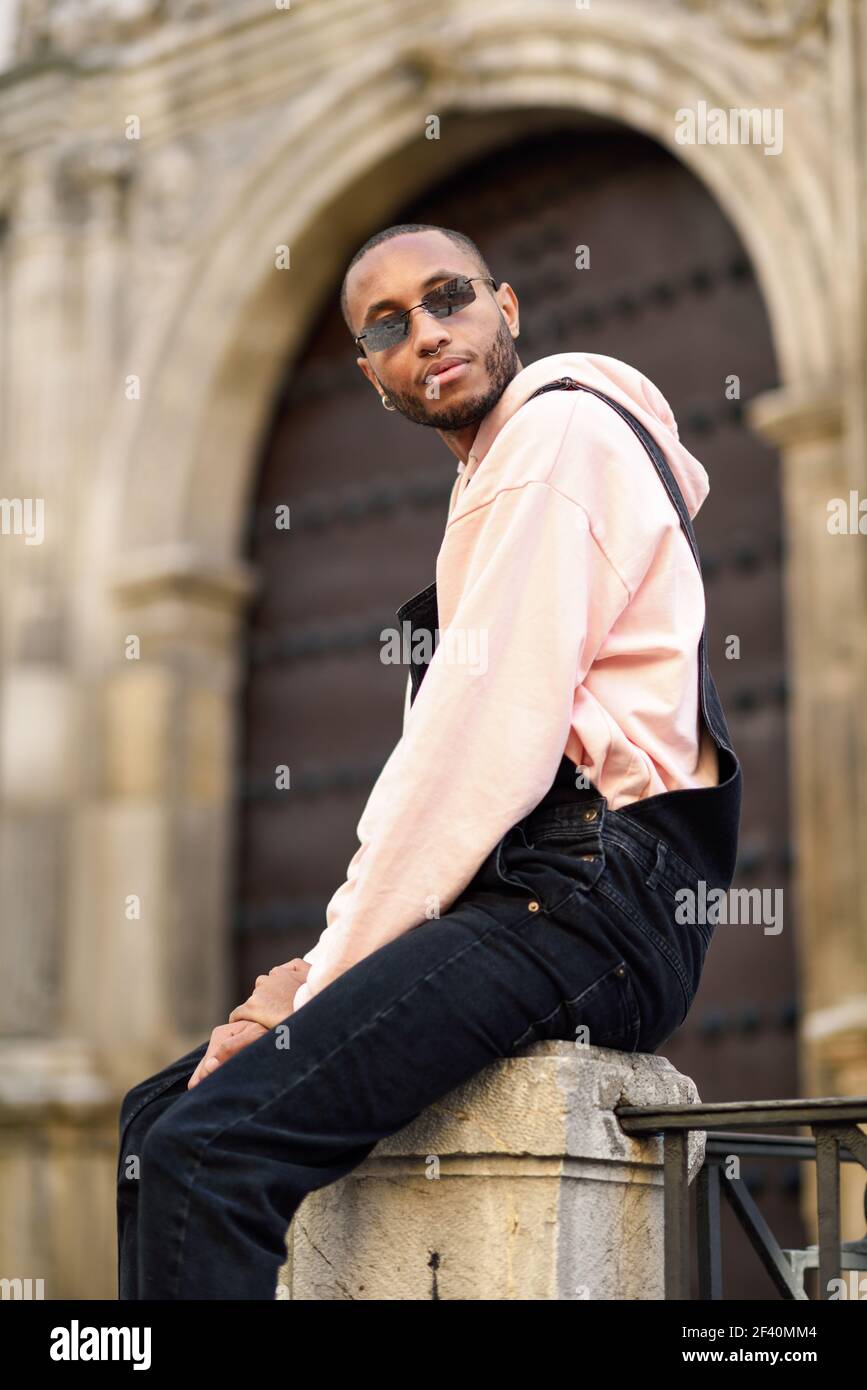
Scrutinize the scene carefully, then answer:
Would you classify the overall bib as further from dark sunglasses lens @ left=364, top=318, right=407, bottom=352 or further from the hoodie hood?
dark sunglasses lens @ left=364, top=318, right=407, bottom=352

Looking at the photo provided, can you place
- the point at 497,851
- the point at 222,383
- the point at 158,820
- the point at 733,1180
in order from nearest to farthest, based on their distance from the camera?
the point at 497,851
the point at 733,1180
the point at 158,820
the point at 222,383

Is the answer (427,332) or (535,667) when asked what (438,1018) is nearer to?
(535,667)

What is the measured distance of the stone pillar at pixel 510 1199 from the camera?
2.16 meters

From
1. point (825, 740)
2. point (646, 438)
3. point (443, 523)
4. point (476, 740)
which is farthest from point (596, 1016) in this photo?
point (443, 523)

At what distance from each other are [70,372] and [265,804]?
1901 mm

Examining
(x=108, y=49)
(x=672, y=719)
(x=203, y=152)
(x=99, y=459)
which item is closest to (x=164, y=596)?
(x=99, y=459)

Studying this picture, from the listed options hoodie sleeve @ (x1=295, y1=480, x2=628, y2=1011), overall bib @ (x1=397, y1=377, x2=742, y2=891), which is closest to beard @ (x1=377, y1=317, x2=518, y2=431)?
overall bib @ (x1=397, y1=377, x2=742, y2=891)

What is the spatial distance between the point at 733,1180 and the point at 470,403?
3.57 feet

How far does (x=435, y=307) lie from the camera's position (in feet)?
7.95

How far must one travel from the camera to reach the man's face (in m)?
2.42

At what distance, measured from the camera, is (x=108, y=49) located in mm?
7758

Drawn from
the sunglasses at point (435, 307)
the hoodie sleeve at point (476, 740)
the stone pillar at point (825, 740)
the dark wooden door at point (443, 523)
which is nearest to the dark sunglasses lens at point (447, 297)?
the sunglasses at point (435, 307)
